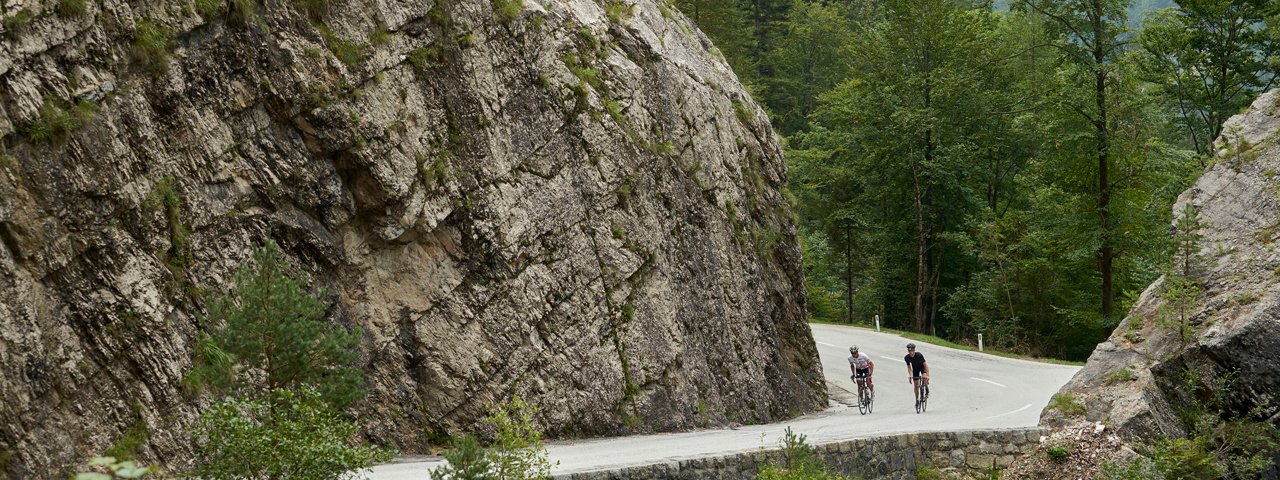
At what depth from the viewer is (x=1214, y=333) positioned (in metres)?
16.7

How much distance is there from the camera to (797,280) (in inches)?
992

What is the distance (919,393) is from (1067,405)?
4.75 meters

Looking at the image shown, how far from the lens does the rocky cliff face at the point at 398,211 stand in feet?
34.8

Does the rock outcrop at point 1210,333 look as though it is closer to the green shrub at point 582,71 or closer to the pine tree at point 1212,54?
the green shrub at point 582,71

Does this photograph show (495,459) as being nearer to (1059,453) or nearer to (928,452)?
(928,452)

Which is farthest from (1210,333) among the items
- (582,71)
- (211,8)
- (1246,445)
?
(211,8)

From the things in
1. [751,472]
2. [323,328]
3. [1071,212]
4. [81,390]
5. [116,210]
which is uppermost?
[1071,212]

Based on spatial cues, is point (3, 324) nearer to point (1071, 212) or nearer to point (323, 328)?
point (323, 328)

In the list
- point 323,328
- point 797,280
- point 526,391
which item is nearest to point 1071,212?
point 797,280

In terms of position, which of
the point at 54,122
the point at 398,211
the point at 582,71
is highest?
the point at 582,71

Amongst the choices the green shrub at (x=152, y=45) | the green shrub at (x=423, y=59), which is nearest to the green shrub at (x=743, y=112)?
the green shrub at (x=423, y=59)

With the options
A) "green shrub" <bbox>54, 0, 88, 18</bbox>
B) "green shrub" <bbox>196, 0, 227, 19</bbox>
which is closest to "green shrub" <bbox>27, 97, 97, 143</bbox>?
"green shrub" <bbox>54, 0, 88, 18</bbox>

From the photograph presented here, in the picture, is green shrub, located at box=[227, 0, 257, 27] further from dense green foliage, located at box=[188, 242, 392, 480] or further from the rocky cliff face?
dense green foliage, located at box=[188, 242, 392, 480]

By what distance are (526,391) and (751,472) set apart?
14.3 ft
